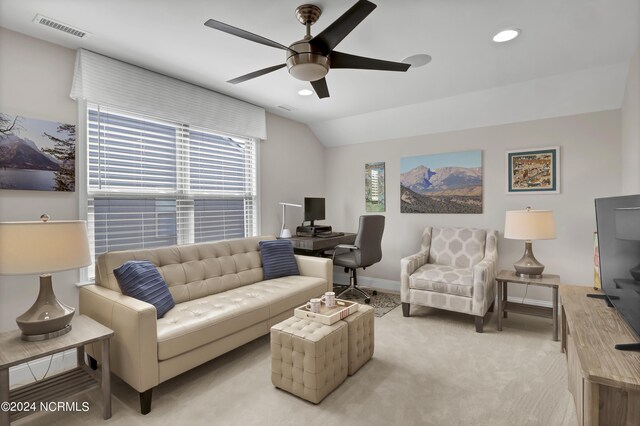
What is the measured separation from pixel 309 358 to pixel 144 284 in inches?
52.4

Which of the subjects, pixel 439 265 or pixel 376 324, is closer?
pixel 376 324

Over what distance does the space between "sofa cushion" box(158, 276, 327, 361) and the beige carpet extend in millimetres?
328

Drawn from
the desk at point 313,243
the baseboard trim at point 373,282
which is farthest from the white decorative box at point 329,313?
the baseboard trim at point 373,282

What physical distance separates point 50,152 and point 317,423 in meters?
2.76

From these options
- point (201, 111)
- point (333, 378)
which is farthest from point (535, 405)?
point (201, 111)

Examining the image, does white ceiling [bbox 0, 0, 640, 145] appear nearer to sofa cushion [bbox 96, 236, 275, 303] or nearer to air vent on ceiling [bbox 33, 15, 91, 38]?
air vent on ceiling [bbox 33, 15, 91, 38]

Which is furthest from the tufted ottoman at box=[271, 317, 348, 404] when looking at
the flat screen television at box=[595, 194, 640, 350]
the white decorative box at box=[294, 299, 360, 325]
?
the flat screen television at box=[595, 194, 640, 350]

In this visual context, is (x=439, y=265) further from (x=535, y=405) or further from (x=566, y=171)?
(x=535, y=405)

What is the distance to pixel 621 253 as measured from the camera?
5.53 feet

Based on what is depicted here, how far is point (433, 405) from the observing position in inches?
78.0

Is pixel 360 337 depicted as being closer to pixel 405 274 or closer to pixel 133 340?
pixel 405 274

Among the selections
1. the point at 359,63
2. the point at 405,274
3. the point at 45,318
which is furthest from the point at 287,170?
the point at 45,318

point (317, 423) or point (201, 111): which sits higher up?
point (201, 111)

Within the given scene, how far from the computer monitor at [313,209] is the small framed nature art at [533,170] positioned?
2.47 metres
